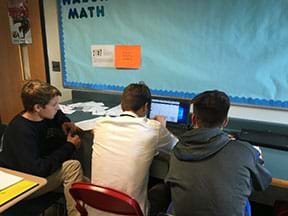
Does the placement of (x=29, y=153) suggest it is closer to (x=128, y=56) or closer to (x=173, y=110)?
(x=173, y=110)

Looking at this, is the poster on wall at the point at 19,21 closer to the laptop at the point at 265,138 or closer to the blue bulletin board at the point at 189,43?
the blue bulletin board at the point at 189,43

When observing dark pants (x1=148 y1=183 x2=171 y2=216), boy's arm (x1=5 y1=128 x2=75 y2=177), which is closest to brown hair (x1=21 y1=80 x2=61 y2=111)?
boy's arm (x1=5 y1=128 x2=75 y2=177)

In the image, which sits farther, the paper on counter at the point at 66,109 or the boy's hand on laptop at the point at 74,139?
the paper on counter at the point at 66,109

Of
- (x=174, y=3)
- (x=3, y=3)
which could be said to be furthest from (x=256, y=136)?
(x=3, y=3)

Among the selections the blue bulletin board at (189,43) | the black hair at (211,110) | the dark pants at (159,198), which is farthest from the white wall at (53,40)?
the black hair at (211,110)

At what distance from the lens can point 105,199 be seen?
1222 mm

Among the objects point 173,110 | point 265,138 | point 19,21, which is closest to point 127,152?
point 173,110

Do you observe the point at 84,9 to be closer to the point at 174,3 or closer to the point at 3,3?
the point at 174,3

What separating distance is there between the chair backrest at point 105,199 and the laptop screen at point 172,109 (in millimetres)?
801

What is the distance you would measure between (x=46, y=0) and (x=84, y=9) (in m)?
0.48

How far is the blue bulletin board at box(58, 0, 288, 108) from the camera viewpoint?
5.85 ft

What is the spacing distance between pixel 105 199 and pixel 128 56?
4.50ft

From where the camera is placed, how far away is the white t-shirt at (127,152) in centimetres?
138

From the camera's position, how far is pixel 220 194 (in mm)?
1093
